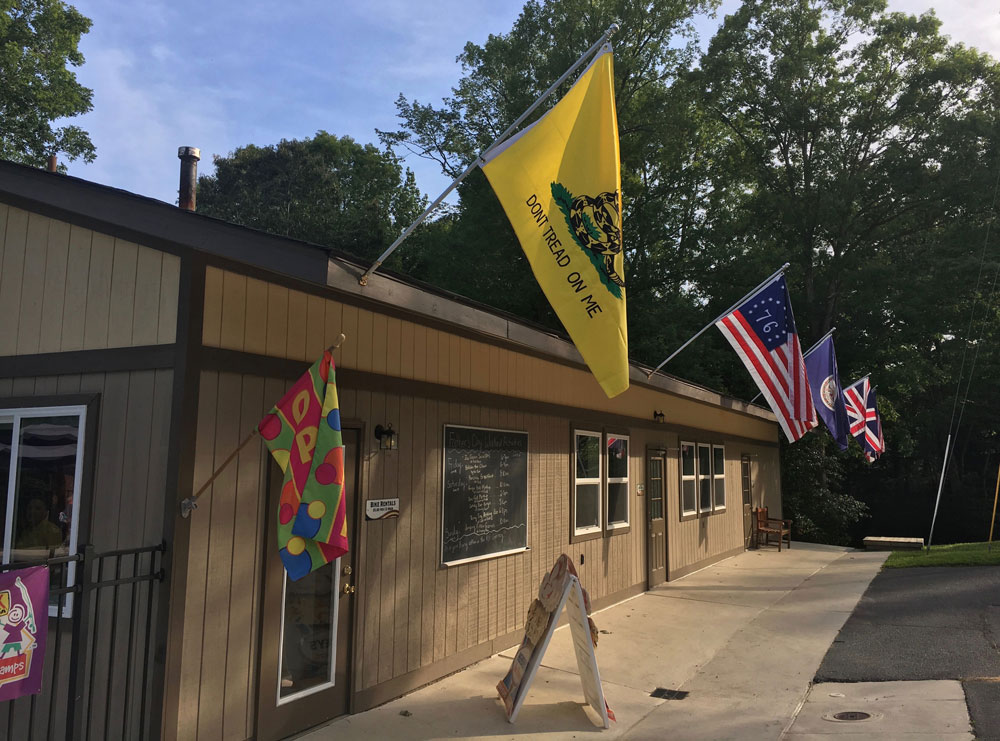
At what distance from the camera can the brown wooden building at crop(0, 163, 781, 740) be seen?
4.27 metres

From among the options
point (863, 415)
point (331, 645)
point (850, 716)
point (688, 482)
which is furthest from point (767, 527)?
point (331, 645)

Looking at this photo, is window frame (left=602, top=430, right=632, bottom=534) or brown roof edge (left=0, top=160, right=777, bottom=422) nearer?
brown roof edge (left=0, top=160, right=777, bottom=422)

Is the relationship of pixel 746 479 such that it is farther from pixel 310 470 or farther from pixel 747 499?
pixel 310 470

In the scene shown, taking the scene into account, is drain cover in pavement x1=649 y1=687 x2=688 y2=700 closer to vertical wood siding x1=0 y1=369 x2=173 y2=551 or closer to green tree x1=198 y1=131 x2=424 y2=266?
vertical wood siding x1=0 y1=369 x2=173 y2=551

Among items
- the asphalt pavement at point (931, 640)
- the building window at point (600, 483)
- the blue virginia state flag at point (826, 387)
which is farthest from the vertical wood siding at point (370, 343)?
the blue virginia state flag at point (826, 387)

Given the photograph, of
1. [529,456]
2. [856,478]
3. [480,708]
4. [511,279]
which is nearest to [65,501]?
[480,708]

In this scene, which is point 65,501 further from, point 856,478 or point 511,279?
point 856,478

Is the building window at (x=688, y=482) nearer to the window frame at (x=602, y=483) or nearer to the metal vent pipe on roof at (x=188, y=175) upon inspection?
the window frame at (x=602, y=483)

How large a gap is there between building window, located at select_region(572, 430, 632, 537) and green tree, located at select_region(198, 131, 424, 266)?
19253 millimetres

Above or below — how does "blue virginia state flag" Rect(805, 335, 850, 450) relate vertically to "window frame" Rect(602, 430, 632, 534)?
above

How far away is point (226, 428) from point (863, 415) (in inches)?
604

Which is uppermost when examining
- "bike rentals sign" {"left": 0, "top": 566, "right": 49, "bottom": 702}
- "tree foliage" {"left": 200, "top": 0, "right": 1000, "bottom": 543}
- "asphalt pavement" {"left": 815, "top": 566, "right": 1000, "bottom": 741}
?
"tree foliage" {"left": 200, "top": 0, "right": 1000, "bottom": 543}

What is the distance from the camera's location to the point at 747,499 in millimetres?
16438

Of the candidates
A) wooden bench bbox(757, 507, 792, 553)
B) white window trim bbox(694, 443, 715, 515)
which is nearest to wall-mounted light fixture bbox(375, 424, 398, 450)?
white window trim bbox(694, 443, 715, 515)
